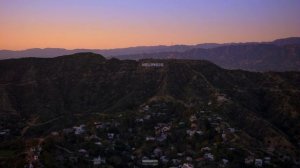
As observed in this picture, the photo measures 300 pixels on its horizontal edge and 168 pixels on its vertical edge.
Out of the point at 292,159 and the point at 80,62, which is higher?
the point at 80,62

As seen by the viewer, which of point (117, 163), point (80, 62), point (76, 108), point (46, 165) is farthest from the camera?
point (80, 62)

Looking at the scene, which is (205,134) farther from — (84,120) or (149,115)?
(84,120)

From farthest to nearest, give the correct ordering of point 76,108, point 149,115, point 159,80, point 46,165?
point 159,80 → point 76,108 → point 149,115 → point 46,165

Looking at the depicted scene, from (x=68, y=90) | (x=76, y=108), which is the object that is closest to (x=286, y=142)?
(x=76, y=108)

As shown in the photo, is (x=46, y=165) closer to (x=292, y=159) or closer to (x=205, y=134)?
(x=205, y=134)

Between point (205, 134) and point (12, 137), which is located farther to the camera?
point (12, 137)

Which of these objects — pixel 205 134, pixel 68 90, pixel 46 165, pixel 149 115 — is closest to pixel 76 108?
pixel 68 90
